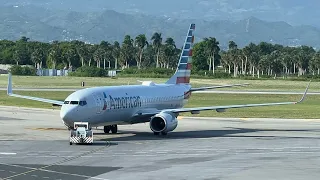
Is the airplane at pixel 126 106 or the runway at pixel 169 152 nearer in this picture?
the runway at pixel 169 152

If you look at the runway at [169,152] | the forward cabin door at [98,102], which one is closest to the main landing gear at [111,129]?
the runway at [169,152]

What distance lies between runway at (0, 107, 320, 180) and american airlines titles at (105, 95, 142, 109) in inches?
82.5

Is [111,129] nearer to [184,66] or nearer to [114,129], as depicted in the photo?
[114,129]

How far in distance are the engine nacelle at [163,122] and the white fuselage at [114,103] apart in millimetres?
1688

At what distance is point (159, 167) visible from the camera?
1426 inches

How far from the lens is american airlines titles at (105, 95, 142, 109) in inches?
1983

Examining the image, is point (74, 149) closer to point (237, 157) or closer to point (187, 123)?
point (237, 157)

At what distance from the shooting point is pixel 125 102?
5162 centimetres

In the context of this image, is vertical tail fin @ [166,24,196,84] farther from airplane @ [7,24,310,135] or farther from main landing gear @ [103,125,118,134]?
main landing gear @ [103,125,118,134]

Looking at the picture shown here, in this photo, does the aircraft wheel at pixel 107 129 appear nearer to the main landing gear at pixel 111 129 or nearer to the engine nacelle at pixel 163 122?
the main landing gear at pixel 111 129

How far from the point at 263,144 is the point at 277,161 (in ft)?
28.5

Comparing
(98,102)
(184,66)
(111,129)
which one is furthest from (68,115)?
(184,66)

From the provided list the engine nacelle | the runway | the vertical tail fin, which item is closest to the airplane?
the engine nacelle

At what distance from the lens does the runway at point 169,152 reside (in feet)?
112
